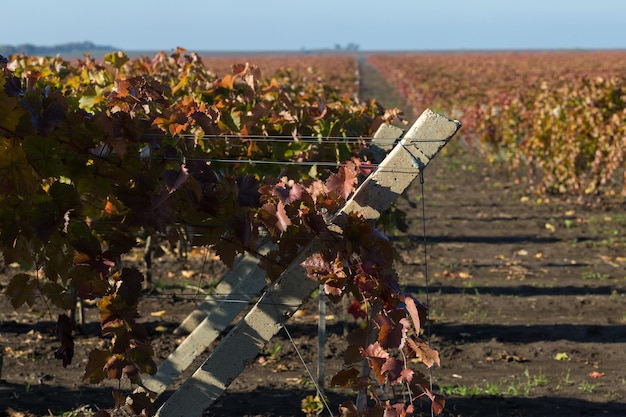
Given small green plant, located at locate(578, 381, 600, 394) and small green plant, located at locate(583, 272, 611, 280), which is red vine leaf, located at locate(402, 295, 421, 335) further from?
small green plant, located at locate(583, 272, 611, 280)

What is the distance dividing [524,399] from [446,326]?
1.69 m

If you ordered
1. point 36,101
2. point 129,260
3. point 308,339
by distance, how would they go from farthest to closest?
1. point 129,260
2. point 308,339
3. point 36,101

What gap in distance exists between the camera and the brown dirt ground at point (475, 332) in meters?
5.27

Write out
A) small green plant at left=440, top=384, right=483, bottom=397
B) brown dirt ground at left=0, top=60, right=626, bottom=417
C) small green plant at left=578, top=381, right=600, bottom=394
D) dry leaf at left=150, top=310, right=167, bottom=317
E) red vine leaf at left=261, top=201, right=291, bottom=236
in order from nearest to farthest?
→ red vine leaf at left=261, top=201, right=291, bottom=236, brown dirt ground at left=0, top=60, right=626, bottom=417, small green plant at left=440, top=384, right=483, bottom=397, small green plant at left=578, top=381, right=600, bottom=394, dry leaf at left=150, top=310, right=167, bottom=317

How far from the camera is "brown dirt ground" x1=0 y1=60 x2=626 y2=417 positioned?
5.27 m

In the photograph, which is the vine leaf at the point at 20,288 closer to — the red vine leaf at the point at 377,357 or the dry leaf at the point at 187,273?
the red vine leaf at the point at 377,357

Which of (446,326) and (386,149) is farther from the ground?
(386,149)

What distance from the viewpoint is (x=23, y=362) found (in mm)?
5977

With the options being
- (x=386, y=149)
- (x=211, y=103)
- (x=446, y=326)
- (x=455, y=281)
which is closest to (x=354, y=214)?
(x=386, y=149)

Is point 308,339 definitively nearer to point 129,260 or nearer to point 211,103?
point 211,103

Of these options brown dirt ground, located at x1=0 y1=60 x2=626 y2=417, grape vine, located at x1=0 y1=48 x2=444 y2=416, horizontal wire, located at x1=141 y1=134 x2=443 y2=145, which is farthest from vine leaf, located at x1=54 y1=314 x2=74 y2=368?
horizontal wire, located at x1=141 y1=134 x2=443 y2=145

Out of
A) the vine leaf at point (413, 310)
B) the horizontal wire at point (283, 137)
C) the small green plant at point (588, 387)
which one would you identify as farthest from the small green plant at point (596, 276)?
the vine leaf at point (413, 310)

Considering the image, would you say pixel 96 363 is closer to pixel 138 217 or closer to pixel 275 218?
pixel 138 217

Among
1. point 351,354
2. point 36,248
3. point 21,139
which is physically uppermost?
point 21,139
